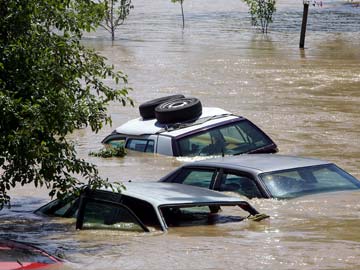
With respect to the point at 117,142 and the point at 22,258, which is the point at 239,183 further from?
the point at 117,142

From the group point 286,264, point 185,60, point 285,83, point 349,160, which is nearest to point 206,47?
point 185,60

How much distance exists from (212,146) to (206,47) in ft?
102

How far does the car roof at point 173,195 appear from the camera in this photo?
989 cm

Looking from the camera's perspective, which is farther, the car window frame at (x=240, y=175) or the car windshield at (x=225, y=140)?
the car windshield at (x=225, y=140)

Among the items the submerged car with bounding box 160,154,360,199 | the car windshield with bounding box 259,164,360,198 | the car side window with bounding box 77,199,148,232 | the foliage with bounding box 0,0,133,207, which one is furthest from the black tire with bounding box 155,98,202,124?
the car side window with bounding box 77,199,148,232

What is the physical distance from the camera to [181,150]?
58.7 feet

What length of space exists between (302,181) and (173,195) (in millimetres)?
2243

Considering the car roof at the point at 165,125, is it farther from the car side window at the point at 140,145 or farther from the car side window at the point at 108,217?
the car side window at the point at 108,217

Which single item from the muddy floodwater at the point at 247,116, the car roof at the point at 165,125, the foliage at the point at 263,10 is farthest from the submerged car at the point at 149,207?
the foliage at the point at 263,10

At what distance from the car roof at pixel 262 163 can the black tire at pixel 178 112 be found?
576cm

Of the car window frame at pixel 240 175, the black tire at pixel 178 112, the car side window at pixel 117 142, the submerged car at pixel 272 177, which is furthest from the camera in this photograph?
the car side window at pixel 117 142

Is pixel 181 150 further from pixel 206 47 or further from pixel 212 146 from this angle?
pixel 206 47

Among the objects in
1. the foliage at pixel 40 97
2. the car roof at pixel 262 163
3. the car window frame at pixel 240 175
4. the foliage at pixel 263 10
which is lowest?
the foliage at pixel 263 10

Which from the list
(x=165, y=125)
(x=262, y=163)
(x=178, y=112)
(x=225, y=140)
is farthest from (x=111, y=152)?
(x=262, y=163)
